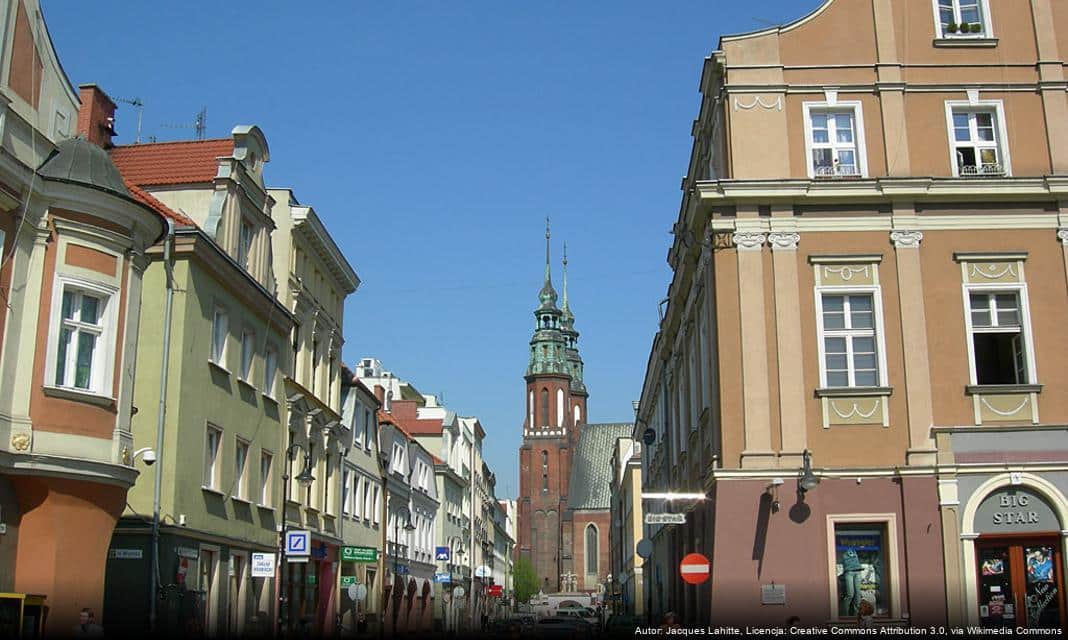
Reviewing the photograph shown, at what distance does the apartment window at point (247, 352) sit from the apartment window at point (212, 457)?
8.39ft

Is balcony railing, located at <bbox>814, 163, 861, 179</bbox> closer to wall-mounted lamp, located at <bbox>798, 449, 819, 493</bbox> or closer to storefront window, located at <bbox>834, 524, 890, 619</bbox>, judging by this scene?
wall-mounted lamp, located at <bbox>798, 449, 819, 493</bbox>

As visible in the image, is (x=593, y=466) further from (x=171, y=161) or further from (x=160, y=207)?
(x=160, y=207)

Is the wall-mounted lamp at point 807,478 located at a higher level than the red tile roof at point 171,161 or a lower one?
lower

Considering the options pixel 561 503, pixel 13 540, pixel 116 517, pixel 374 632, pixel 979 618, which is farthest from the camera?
pixel 561 503

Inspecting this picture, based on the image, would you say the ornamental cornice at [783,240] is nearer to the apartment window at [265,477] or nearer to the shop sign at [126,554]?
the shop sign at [126,554]

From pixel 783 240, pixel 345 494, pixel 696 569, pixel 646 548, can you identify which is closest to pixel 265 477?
pixel 345 494

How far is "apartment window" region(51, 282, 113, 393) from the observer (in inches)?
776

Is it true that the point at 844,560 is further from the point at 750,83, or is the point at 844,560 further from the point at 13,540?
the point at 13,540

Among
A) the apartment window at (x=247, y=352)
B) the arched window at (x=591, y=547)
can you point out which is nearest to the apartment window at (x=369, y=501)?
the apartment window at (x=247, y=352)

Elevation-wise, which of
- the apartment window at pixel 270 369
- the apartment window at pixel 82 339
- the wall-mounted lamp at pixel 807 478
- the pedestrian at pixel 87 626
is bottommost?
the pedestrian at pixel 87 626

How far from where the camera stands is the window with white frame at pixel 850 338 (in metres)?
23.4

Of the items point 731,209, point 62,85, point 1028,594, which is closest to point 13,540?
point 62,85

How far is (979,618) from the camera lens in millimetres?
22062

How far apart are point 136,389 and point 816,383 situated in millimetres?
14751
